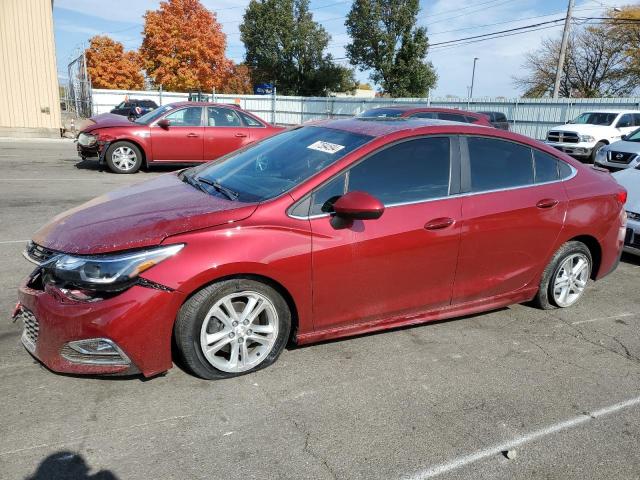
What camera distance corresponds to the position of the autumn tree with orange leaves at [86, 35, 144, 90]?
53.6 metres

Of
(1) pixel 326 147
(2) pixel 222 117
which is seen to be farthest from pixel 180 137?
(1) pixel 326 147

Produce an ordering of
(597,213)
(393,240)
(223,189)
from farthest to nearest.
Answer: (597,213)
(223,189)
(393,240)

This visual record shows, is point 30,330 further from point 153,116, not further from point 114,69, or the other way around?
point 114,69

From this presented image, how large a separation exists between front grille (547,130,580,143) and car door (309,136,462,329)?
16.2m

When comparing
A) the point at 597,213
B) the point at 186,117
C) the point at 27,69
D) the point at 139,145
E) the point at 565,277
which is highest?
the point at 27,69

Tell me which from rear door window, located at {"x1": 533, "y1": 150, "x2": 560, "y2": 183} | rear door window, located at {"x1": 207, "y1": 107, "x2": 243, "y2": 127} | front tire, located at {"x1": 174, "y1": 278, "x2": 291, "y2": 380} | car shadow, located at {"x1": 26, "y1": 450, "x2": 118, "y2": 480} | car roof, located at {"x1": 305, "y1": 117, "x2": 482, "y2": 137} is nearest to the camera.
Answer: car shadow, located at {"x1": 26, "y1": 450, "x2": 118, "y2": 480}

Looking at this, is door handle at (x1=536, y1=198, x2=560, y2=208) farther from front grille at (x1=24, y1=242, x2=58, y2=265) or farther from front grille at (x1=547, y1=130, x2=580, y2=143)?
front grille at (x1=547, y1=130, x2=580, y2=143)

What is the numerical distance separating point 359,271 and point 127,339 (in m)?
1.48

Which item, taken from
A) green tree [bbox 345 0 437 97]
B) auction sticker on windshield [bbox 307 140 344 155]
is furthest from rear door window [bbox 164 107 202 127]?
green tree [bbox 345 0 437 97]

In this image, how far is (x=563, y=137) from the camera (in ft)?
60.1

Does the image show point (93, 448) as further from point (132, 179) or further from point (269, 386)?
point (132, 179)

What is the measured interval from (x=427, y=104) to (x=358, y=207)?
24.4 metres

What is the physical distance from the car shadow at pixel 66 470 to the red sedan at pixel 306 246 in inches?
21.5

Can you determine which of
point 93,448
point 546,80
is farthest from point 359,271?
point 546,80
